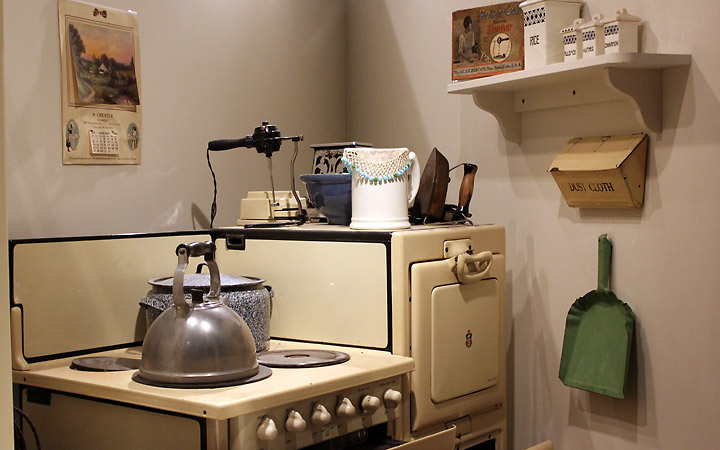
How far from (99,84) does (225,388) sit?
3.46 ft

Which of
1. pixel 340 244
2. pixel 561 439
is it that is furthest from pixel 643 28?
pixel 561 439

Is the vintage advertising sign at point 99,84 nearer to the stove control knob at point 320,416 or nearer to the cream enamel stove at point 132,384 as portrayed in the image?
the cream enamel stove at point 132,384

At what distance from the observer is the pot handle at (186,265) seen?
5.54ft

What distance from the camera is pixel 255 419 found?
1.60 m

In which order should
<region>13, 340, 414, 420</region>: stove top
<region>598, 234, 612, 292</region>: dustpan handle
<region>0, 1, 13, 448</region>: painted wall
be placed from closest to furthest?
<region>0, 1, 13, 448</region>: painted wall → <region>13, 340, 414, 420</region>: stove top → <region>598, 234, 612, 292</region>: dustpan handle

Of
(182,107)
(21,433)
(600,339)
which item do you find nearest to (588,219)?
(600,339)

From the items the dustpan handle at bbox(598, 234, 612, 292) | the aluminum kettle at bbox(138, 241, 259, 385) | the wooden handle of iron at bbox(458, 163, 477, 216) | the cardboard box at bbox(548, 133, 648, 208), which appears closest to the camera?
the aluminum kettle at bbox(138, 241, 259, 385)

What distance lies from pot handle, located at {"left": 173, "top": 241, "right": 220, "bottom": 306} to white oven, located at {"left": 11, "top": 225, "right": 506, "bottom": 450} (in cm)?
20

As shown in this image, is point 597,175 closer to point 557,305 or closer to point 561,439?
point 557,305

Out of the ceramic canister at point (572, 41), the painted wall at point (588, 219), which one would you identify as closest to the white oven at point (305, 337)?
the painted wall at point (588, 219)

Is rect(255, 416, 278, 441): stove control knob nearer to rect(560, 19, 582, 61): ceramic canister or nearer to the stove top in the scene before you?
the stove top

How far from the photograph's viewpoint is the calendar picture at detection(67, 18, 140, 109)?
2.20m

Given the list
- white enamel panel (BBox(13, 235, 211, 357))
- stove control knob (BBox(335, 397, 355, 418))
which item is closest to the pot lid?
white enamel panel (BBox(13, 235, 211, 357))

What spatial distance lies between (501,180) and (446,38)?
54 centimetres
